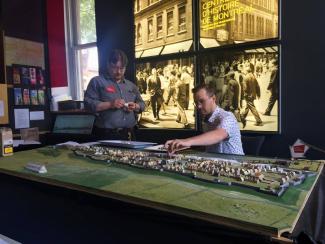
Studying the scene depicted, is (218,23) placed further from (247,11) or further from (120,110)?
(120,110)

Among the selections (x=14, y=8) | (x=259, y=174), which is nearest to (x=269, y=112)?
(x=259, y=174)

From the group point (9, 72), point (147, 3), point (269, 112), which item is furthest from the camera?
A: point (9, 72)

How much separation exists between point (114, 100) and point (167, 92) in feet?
2.92

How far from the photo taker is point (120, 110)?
288 cm

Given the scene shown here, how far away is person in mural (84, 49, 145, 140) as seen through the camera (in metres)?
2.85

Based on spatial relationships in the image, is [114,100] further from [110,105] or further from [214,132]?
[214,132]

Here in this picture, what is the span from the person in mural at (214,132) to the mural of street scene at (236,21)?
98 centimetres

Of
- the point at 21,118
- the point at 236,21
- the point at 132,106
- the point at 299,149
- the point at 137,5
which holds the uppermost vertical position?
the point at 137,5

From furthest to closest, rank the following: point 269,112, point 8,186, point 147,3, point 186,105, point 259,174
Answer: point 147,3 → point 186,105 → point 269,112 → point 8,186 → point 259,174

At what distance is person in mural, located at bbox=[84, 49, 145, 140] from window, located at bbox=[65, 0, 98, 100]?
1957mm

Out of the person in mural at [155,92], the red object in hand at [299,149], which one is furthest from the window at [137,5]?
the red object in hand at [299,149]

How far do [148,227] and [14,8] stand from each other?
386 cm

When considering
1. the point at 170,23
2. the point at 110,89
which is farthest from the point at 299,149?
the point at 170,23

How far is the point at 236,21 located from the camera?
2953 mm
